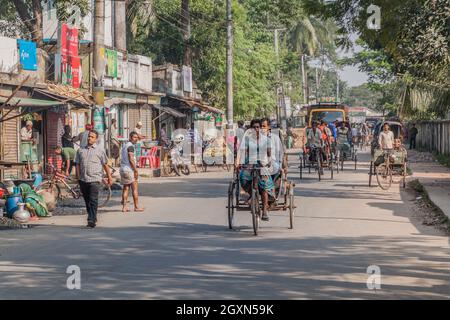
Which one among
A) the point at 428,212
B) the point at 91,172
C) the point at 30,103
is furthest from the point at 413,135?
the point at 91,172

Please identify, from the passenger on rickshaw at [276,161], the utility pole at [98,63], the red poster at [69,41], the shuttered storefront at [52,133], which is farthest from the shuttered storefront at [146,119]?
the passenger on rickshaw at [276,161]

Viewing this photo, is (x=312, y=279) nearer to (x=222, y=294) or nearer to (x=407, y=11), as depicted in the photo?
(x=222, y=294)

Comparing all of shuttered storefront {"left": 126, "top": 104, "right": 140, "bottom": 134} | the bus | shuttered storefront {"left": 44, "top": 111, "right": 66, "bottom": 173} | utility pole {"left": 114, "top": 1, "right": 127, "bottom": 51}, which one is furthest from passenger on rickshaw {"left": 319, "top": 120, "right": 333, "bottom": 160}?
the bus

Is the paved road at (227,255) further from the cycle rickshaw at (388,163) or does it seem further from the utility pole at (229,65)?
the utility pole at (229,65)

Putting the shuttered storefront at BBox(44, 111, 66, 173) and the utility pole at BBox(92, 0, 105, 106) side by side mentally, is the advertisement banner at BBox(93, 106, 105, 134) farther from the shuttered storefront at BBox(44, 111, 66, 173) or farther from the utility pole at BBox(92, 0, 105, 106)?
the shuttered storefront at BBox(44, 111, 66, 173)

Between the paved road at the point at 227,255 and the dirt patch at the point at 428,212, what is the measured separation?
31cm

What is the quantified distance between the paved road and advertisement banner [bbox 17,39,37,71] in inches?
359

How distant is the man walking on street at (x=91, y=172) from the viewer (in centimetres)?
1817

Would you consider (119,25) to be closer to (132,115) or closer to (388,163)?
(132,115)

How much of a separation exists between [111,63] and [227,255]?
2782cm

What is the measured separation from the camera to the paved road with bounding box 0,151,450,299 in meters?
10.6
